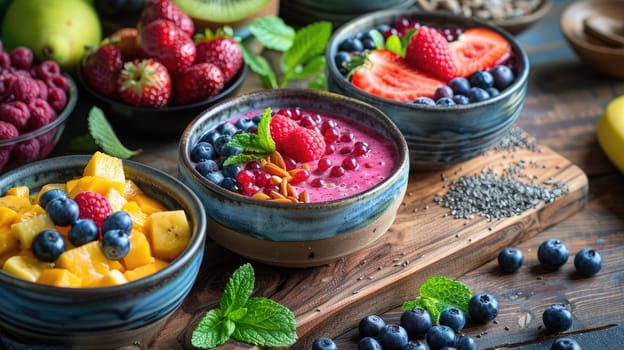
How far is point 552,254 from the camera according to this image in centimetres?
202

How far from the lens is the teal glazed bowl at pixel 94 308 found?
4.60 feet

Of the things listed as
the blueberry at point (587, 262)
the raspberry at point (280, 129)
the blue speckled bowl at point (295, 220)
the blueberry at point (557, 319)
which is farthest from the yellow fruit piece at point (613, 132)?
the raspberry at point (280, 129)

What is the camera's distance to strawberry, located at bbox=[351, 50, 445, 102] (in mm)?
2150

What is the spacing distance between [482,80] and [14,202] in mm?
1244

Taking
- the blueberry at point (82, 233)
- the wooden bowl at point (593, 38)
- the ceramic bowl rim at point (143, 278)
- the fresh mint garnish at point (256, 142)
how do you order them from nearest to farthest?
the ceramic bowl rim at point (143, 278), the blueberry at point (82, 233), the fresh mint garnish at point (256, 142), the wooden bowl at point (593, 38)

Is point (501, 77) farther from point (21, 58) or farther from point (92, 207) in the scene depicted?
point (21, 58)

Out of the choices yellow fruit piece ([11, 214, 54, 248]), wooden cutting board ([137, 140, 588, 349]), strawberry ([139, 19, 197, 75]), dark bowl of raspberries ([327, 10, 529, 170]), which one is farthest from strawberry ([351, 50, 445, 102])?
yellow fruit piece ([11, 214, 54, 248])

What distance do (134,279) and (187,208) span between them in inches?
9.1

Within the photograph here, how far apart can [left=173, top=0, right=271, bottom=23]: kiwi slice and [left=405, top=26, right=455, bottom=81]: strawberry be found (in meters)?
0.63

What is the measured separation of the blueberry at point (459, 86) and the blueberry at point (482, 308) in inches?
22.7

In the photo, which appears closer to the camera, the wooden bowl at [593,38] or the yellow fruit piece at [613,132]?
the yellow fruit piece at [613,132]

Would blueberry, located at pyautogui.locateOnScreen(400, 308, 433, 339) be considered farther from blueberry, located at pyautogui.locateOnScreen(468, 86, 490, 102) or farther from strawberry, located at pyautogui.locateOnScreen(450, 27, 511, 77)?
strawberry, located at pyautogui.locateOnScreen(450, 27, 511, 77)

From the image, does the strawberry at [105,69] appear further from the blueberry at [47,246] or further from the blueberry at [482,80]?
the blueberry at [482,80]

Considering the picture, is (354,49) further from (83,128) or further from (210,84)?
(83,128)
